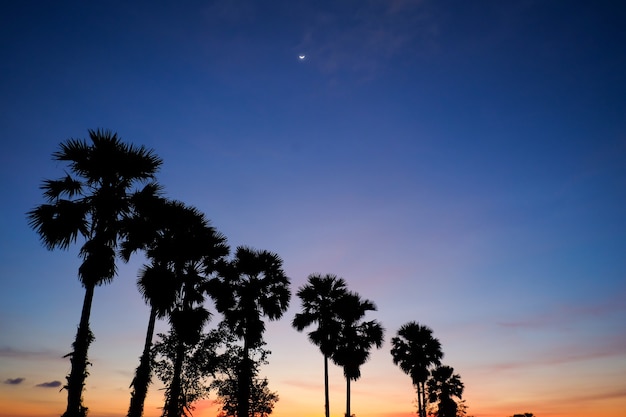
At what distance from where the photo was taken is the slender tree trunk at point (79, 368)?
1428 cm

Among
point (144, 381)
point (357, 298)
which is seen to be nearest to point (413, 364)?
point (357, 298)

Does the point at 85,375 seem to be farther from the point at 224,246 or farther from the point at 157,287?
the point at 224,246

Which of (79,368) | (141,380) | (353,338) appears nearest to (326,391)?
(353,338)

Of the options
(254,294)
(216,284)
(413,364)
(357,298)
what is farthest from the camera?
(413,364)

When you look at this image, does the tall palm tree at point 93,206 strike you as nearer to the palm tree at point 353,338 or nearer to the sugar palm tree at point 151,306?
the sugar palm tree at point 151,306

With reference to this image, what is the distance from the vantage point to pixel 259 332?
2853 centimetres

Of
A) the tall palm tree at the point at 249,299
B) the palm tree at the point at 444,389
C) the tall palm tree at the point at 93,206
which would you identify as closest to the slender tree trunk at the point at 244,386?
the tall palm tree at the point at 249,299

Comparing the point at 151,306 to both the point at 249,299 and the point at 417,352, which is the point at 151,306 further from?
the point at 417,352

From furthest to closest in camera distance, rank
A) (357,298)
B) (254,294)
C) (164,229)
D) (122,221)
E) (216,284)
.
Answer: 1. (357,298)
2. (254,294)
3. (216,284)
4. (164,229)
5. (122,221)

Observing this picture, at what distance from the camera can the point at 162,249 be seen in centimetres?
2123

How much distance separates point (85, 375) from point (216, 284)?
9.35 meters

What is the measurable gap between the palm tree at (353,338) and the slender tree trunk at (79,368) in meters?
22.5

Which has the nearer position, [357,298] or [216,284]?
[216,284]

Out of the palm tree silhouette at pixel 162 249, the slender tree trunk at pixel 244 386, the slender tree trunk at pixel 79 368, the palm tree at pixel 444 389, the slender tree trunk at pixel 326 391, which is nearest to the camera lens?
the slender tree trunk at pixel 79 368
